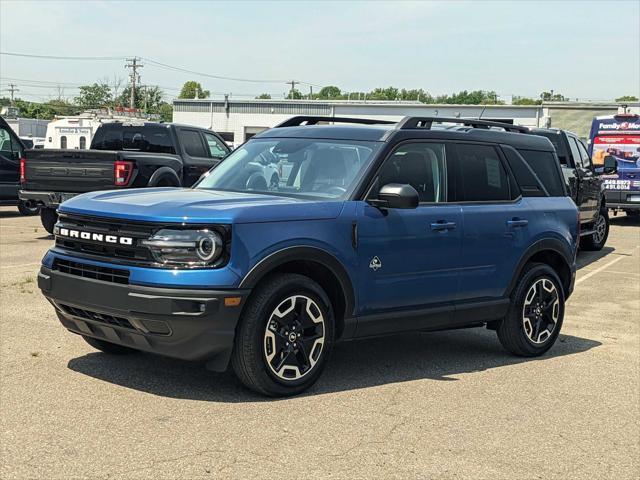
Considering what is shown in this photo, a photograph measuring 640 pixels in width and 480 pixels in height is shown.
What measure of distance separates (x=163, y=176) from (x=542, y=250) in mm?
7635

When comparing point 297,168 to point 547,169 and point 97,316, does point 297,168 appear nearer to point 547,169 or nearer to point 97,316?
point 97,316

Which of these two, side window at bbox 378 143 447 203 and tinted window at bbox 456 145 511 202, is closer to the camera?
side window at bbox 378 143 447 203

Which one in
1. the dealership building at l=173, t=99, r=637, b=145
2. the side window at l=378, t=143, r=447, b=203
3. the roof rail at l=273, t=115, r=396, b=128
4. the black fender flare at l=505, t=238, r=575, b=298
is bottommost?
the black fender flare at l=505, t=238, r=575, b=298

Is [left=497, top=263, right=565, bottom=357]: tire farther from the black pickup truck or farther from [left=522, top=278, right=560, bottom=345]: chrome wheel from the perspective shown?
the black pickup truck

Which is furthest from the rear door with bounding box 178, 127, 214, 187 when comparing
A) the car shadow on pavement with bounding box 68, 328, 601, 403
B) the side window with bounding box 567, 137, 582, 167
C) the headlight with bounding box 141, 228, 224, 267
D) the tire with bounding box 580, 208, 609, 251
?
the headlight with bounding box 141, 228, 224, 267

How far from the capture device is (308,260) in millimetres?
5516

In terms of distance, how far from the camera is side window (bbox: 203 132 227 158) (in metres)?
15.6

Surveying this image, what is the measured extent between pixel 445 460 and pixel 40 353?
333 centimetres

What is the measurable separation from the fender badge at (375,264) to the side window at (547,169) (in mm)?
2318

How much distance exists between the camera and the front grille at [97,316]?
17.1 feet

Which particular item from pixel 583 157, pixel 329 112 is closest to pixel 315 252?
pixel 583 157

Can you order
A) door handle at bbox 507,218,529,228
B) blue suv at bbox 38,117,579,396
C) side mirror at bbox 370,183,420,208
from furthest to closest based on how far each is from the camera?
door handle at bbox 507,218,529,228 < side mirror at bbox 370,183,420,208 < blue suv at bbox 38,117,579,396

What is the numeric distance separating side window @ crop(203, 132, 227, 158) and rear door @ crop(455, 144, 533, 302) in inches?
362

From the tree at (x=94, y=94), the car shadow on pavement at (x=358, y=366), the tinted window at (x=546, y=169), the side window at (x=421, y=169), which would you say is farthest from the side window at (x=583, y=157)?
the tree at (x=94, y=94)
